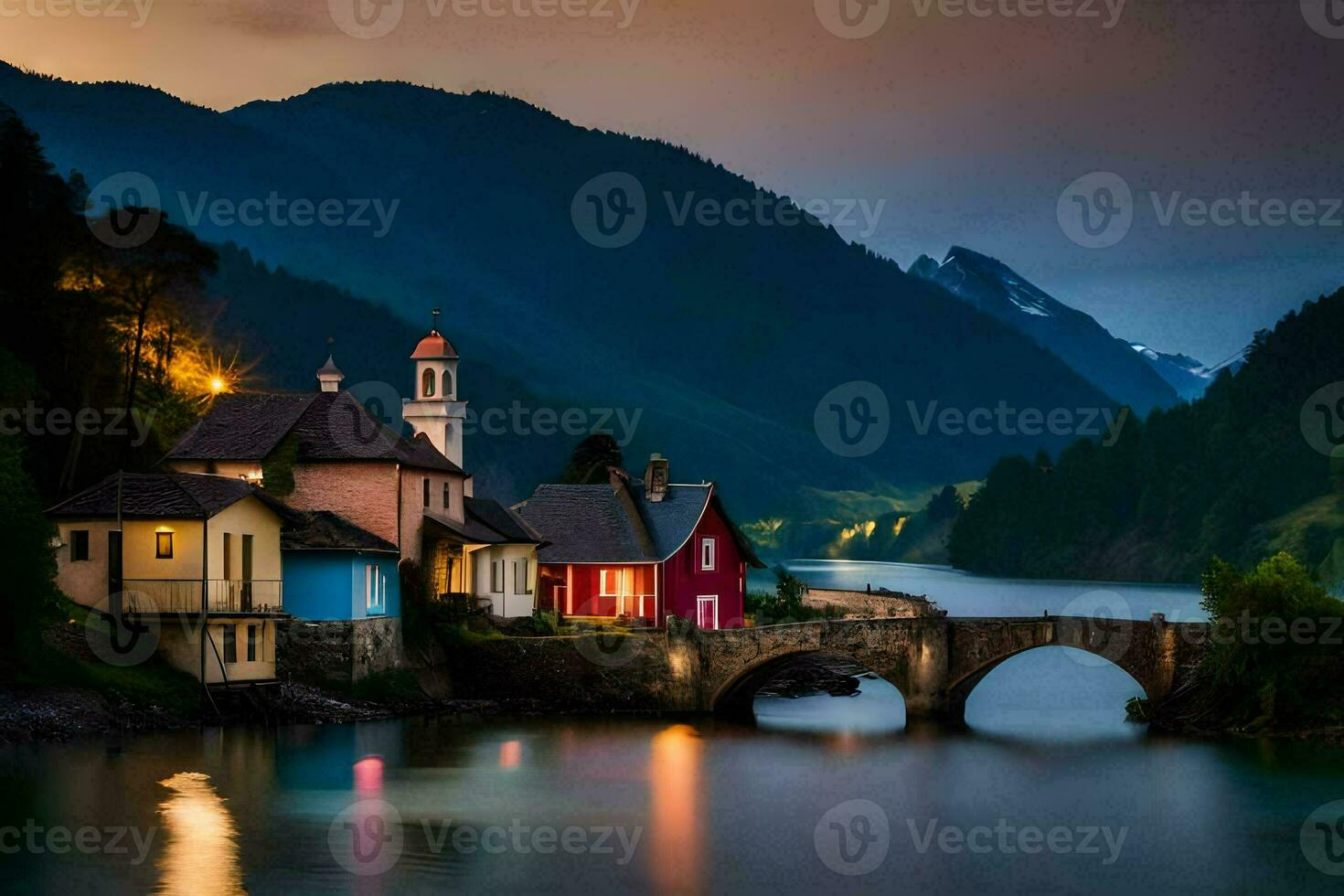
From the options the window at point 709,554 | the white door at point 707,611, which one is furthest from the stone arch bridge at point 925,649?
the window at point 709,554

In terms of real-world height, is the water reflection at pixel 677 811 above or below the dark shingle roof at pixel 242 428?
below

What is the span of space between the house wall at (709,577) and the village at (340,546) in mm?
93

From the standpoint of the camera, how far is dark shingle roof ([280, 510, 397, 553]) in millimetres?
71938

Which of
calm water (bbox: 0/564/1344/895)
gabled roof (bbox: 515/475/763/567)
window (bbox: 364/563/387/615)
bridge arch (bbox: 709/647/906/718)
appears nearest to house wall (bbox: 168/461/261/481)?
window (bbox: 364/563/387/615)

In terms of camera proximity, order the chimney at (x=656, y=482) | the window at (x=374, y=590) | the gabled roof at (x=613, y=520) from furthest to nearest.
→ the chimney at (x=656, y=482), the gabled roof at (x=613, y=520), the window at (x=374, y=590)

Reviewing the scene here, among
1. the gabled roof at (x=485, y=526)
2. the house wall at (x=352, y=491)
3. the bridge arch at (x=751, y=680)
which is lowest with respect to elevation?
the bridge arch at (x=751, y=680)

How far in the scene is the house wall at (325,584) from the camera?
71.9m

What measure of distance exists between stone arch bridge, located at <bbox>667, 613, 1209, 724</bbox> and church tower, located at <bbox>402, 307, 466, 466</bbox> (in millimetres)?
27811

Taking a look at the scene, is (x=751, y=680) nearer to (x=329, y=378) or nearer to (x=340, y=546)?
(x=340, y=546)

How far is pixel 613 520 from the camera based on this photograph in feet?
290

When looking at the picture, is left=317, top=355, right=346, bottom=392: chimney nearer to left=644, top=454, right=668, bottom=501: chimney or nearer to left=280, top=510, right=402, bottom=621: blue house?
left=280, top=510, right=402, bottom=621: blue house

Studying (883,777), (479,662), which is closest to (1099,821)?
(883,777)

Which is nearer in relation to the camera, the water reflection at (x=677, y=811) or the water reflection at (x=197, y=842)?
the water reflection at (x=197, y=842)

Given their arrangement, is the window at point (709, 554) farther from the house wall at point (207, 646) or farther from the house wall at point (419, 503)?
the house wall at point (207, 646)
